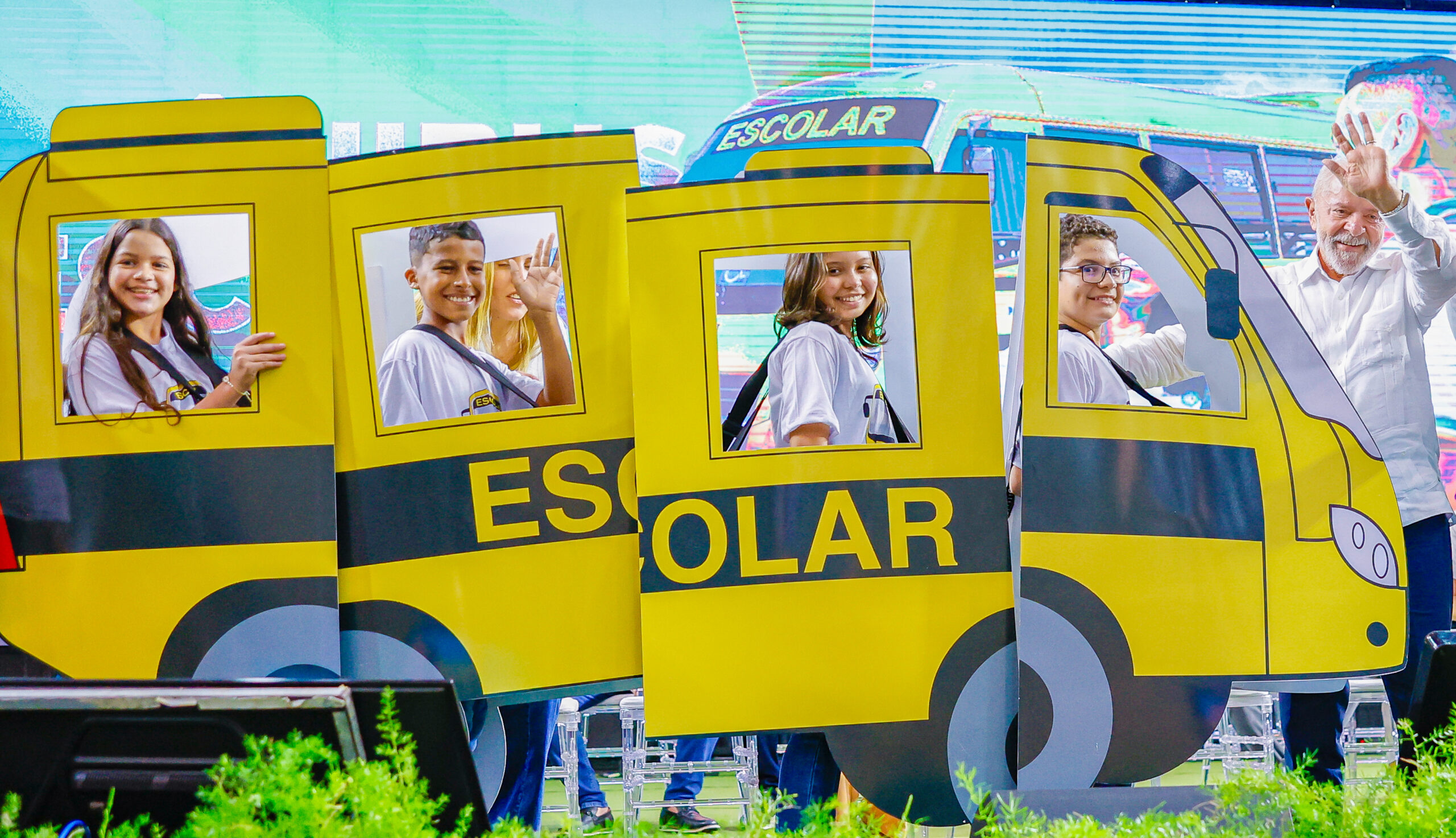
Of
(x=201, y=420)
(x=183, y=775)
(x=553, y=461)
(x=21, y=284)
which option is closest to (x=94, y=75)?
(x=21, y=284)

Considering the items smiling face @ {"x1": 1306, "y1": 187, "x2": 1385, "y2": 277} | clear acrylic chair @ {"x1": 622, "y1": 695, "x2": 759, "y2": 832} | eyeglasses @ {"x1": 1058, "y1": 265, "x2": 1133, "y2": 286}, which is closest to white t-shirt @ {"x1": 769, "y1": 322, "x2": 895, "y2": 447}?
eyeglasses @ {"x1": 1058, "y1": 265, "x2": 1133, "y2": 286}

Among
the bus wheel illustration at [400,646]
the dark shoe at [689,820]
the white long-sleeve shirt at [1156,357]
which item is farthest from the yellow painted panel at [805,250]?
the dark shoe at [689,820]

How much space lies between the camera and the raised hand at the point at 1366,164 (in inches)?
109

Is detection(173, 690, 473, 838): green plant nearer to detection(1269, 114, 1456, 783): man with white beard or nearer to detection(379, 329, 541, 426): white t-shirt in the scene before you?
detection(379, 329, 541, 426): white t-shirt

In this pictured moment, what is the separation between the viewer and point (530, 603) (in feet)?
7.70

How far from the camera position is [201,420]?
236cm

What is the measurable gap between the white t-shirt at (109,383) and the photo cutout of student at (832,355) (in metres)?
1.41

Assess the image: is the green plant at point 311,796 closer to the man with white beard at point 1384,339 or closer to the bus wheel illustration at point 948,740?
the bus wheel illustration at point 948,740

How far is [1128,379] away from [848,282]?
751 mm

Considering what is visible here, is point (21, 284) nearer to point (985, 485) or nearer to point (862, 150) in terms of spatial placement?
point (862, 150)

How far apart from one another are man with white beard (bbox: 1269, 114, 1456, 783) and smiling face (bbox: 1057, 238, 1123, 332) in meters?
0.62

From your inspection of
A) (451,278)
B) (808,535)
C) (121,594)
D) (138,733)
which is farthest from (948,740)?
(121,594)

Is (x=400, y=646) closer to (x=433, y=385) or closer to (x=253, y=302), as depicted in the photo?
(x=433, y=385)

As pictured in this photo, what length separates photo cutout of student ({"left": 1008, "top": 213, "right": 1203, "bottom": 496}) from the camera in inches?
95.3
